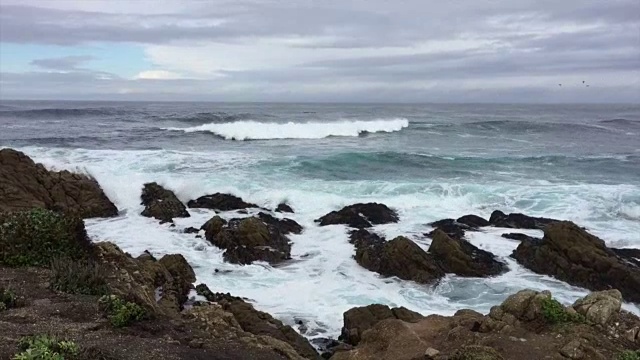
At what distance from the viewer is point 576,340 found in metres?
9.64

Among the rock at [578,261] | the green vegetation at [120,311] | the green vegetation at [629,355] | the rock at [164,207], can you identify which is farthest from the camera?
the rock at [164,207]

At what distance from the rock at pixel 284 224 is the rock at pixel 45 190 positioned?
641cm

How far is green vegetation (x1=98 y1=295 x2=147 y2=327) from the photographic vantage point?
9.41 m

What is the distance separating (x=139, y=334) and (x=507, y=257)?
1345 centimetres

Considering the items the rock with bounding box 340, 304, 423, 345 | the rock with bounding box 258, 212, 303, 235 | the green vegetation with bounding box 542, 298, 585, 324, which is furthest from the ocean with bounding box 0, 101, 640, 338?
the green vegetation with bounding box 542, 298, 585, 324

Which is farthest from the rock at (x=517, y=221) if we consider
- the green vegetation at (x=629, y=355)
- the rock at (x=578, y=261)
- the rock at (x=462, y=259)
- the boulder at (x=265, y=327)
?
the green vegetation at (x=629, y=355)

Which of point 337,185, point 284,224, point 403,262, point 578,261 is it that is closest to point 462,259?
point 403,262

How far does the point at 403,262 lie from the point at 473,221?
21.2 ft

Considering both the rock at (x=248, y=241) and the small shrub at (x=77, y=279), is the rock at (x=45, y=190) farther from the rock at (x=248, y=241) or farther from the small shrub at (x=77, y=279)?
the small shrub at (x=77, y=279)

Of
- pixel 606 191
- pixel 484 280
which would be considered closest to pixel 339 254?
pixel 484 280

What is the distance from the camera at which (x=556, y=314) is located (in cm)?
1050

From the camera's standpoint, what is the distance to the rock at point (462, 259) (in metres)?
17.8

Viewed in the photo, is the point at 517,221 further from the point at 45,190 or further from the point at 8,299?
the point at 45,190

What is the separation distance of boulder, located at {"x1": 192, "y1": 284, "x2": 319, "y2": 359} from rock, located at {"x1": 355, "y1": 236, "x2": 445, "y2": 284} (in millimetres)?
5615
